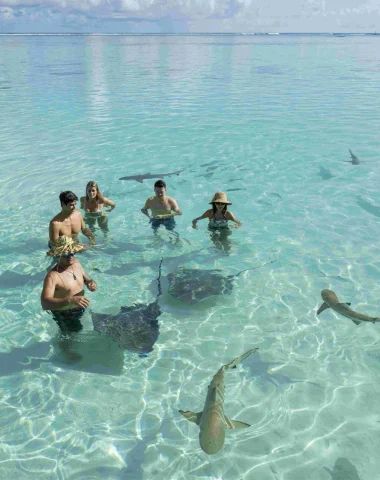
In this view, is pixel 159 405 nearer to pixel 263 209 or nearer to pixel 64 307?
pixel 64 307

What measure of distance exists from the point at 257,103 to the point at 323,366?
895 inches

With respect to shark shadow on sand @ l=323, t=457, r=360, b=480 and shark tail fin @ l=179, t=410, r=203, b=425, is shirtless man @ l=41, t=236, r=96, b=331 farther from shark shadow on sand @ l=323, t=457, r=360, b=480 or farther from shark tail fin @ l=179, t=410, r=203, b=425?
shark shadow on sand @ l=323, t=457, r=360, b=480

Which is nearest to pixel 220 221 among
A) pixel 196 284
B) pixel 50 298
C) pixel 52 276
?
pixel 196 284

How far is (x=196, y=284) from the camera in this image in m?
7.19

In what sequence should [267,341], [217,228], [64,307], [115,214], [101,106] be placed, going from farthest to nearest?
1. [101,106]
2. [115,214]
3. [217,228]
4. [267,341]
5. [64,307]

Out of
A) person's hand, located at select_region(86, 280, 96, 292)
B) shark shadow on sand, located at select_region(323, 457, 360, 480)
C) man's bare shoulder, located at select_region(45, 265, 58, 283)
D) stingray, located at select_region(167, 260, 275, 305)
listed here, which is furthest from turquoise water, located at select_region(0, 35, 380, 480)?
A: man's bare shoulder, located at select_region(45, 265, 58, 283)

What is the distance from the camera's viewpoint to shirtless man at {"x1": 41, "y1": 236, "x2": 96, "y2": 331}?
5359 millimetres

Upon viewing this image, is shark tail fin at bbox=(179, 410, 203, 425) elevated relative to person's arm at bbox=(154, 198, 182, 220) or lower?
elevated

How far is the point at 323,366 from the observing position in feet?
19.0

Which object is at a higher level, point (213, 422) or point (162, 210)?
point (213, 422)

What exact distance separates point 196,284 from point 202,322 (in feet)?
2.58

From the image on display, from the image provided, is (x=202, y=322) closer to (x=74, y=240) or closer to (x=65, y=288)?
(x=65, y=288)

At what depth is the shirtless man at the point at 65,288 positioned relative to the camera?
536 centimetres

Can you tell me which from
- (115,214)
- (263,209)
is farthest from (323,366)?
(115,214)
